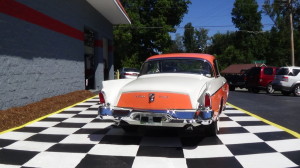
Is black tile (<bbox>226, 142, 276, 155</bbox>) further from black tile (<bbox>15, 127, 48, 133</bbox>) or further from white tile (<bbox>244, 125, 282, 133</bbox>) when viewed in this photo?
black tile (<bbox>15, 127, 48, 133</bbox>)

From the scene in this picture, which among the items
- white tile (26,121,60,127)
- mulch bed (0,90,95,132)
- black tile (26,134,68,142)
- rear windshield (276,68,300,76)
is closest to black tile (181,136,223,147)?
black tile (26,134,68,142)

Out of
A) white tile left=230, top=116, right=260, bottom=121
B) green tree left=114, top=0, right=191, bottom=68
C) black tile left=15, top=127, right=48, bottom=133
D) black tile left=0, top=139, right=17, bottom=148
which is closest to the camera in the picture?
black tile left=0, top=139, right=17, bottom=148

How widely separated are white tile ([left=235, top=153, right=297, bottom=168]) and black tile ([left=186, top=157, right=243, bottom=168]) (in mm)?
97

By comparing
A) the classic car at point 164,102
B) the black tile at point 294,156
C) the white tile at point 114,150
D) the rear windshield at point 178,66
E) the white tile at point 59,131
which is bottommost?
the black tile at point 294,156

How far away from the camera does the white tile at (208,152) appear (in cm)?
408

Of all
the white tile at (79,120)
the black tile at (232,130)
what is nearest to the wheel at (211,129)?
the black tile at (232,130)

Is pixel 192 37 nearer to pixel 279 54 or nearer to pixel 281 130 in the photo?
pixel 279 54

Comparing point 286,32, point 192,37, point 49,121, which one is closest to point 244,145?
point 49,121

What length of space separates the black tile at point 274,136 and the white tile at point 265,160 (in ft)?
3.08

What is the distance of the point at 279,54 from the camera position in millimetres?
63531

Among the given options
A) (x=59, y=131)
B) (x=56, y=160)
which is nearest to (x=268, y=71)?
(x=59, y=131)

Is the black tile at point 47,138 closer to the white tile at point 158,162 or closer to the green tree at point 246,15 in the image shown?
the white tile at point 158,162

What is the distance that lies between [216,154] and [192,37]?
10970 centimetres

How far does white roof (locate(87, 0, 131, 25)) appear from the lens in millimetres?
13966
